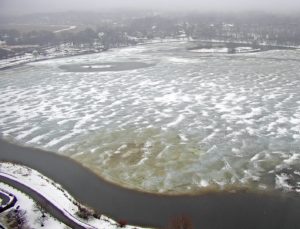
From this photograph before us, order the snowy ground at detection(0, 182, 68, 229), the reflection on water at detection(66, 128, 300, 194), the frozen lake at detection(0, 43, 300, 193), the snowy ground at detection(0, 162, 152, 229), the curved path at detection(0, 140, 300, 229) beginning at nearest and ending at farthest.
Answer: the snowy ground at detection(0, 182, 68, 229) → the snowy ground at detection(0, 162, 152, 229) → the curved path at detection(0, 140, 300, 229) → the reflection on water at detection(66, 128, 300, 194) → the frozen lake at detection(0, 43, 300, 193)

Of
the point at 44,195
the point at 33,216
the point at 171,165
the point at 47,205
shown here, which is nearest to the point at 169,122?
the point at 171,165

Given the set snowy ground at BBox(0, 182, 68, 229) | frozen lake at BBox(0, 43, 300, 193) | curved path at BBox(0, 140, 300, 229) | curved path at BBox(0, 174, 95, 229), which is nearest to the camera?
snowy ground at BBox(0, 182, 68, 229)

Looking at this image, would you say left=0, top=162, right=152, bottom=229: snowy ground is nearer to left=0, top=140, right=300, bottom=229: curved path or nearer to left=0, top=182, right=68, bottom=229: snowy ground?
left=0, top=182, right=68, bottom=229: snowy ground

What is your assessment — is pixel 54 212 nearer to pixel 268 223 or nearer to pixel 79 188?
pixel 79 188

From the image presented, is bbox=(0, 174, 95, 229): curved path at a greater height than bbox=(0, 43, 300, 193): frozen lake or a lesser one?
greater

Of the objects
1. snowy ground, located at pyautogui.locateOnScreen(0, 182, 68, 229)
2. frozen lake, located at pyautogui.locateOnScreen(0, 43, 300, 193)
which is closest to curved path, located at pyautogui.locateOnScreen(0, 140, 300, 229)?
frozen lake, located at pyautogui.locateOnScreen(0, 43, 300, 193)

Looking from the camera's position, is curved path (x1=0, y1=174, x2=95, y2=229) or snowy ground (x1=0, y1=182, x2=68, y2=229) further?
curved path (x1=0, y1=174, x2=95, y2=229)

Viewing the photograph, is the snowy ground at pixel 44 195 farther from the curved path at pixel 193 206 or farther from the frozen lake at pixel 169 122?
the frozen lake at pixel 169 122

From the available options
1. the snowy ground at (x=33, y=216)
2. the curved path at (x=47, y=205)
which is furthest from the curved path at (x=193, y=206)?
the snowy ground at (x=33, y=216)
